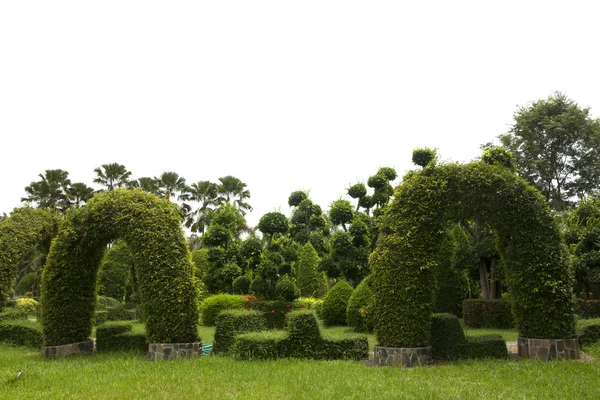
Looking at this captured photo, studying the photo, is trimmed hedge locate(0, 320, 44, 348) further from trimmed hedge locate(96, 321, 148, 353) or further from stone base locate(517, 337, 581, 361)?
stone base locate(517, 337, 581, 361)

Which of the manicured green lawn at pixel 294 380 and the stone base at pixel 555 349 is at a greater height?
the stone base at pixel 555 349

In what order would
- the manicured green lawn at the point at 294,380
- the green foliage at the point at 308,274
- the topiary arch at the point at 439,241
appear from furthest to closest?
1. the green foliage at the point at 308,274
2. the topiary arch at the point at 439,241
3. the manicured green lawn at the point at 294,380

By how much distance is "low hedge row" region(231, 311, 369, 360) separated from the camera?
9.73 meters

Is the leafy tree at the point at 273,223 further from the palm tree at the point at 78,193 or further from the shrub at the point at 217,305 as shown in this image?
the palm tree at the point at 78,193

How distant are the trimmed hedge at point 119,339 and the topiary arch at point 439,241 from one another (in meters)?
5.92

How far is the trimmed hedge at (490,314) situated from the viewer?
1636cm

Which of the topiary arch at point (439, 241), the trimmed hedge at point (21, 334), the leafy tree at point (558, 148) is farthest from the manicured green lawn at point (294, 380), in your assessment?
the leafy tree at point (558, 148)

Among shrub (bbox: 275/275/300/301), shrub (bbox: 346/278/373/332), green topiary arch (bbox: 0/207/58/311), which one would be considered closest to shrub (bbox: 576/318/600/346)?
shrub (bbox: 346/278/373/332)

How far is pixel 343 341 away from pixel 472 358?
2.79 meters

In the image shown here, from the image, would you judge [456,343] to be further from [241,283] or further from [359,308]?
[241,283]

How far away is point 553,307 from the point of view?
947 cm

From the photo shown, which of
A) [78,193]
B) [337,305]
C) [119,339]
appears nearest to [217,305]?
[337,305]

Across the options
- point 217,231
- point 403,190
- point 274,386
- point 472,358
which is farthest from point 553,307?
point 217,231

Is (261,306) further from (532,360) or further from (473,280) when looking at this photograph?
(473,280)
